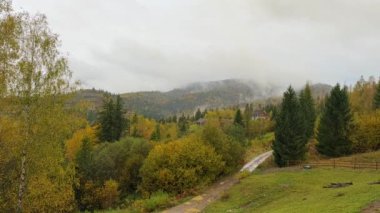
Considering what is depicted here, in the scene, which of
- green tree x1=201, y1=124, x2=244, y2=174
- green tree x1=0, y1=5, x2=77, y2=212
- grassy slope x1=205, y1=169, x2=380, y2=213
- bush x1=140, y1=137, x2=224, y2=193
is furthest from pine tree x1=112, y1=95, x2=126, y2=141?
green tree x1=0, y1=5, x2=77, y2=212

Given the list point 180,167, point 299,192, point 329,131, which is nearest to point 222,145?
point 180,167

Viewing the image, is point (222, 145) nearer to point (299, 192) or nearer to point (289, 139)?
point (289, 139)

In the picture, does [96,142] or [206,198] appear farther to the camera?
[96,142]

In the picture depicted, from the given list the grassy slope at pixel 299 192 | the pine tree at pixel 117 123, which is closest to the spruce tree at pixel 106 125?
the pine tree at pixel 117 123

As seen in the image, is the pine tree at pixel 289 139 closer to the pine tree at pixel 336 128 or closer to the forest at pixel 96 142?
the forest at pixel 96 142

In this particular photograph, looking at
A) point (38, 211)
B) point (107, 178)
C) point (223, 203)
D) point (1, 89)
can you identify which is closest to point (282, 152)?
point (223, 203)

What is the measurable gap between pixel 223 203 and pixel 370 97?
315 ft

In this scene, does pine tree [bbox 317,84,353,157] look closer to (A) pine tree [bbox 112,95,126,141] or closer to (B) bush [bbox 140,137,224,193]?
(B) bush [bbox 140,137,224,193]

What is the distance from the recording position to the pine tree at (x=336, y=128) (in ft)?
205

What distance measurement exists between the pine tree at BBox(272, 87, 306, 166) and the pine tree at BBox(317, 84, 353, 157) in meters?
7.16

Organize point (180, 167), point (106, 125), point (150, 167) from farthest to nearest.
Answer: point (106, 125), point (150, 167), point (180, 167)

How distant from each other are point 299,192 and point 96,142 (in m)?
59.8

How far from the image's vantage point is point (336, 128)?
62562 millimetres

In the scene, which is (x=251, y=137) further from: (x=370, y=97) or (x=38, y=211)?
(x=38, y=211)
